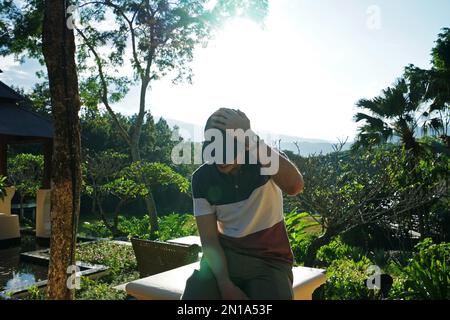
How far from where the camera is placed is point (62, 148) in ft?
9.89

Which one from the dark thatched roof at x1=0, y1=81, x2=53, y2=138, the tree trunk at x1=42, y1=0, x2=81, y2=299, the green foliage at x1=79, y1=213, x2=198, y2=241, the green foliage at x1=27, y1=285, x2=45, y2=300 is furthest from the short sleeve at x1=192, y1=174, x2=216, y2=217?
the dark thatched roof at x1=0, y1=81, x2=53, y2=138

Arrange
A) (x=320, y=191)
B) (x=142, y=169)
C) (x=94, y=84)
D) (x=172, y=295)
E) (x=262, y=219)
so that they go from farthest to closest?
(x=94, y=84) < (x=142, y=169) < (x=320, y=191) < (x=172, y=295) < (x=262, y=219)

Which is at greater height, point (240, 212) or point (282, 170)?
point (282, 170)

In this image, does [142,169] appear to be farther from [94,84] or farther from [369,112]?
[369,112]

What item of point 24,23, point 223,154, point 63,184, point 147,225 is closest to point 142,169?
point 147,225

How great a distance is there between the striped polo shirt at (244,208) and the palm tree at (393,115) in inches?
537

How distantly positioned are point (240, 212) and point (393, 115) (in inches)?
548

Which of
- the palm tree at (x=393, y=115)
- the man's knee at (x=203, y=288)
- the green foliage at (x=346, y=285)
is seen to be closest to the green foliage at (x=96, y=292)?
the green foliage at (x=346, y=285)

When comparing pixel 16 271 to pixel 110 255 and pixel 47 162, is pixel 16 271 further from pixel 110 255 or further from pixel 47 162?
pixel 47 162

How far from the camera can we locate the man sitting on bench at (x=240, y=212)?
2.32 m

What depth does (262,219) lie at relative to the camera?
7.97 feet

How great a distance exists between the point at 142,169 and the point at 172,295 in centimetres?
782

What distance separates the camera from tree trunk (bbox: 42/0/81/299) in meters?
2.99

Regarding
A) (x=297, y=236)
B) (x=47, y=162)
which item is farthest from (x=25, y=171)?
(x=297, y=236)
